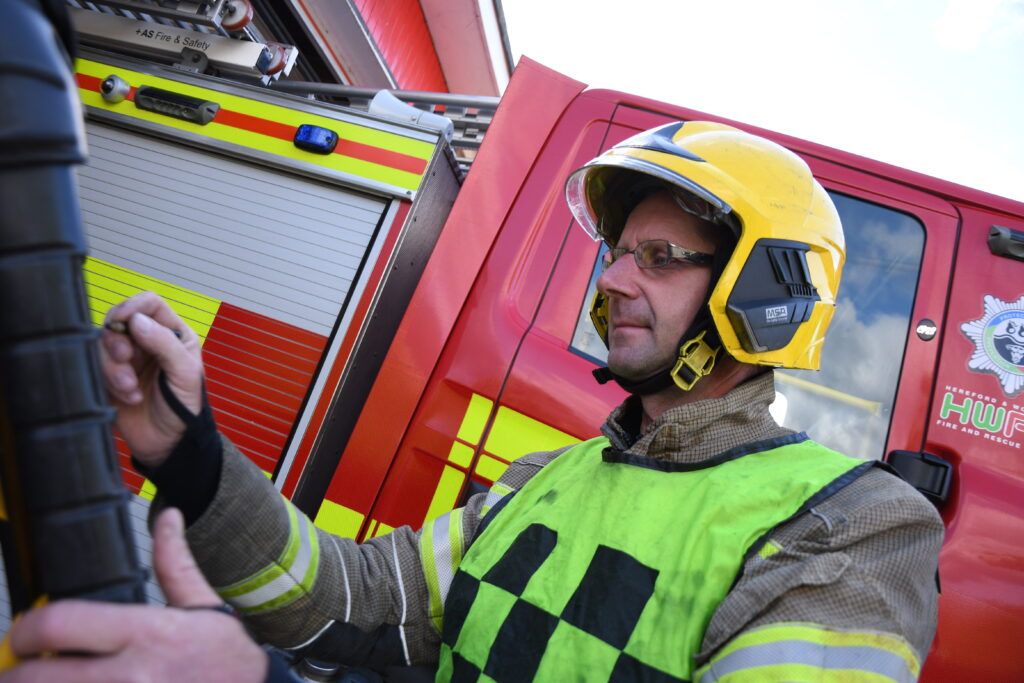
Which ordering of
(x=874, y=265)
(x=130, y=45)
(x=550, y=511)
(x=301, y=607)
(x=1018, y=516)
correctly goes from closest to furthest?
(x=301, y=607), (x=550, y=511), (x=1018, y=516), (x=874, y=265), (x=130, y=45)

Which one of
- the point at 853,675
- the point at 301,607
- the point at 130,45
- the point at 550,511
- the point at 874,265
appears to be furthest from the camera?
the point at 130,45

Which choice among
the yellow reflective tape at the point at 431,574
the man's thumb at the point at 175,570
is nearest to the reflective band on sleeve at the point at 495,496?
the yellow reflective tape at the point at 431,574

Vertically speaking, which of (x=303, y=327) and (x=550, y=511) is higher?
(x=303, y=327)

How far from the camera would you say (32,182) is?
0.49 metres

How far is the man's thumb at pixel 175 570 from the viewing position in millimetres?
534

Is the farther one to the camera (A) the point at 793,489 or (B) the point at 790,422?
(B) the point at 790,422

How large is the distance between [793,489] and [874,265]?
1.29m

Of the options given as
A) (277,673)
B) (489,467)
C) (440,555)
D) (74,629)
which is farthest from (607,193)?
(74,629)

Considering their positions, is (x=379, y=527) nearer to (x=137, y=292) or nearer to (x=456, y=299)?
(x=456, y=299)

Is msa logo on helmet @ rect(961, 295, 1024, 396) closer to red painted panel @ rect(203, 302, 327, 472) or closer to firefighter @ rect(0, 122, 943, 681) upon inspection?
firefighter @ rect(0, 122, 943, 681)

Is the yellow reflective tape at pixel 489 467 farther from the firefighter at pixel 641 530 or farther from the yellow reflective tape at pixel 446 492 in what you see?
the firefighter at pixel 641 530

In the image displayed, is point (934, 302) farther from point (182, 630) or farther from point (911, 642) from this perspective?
point (182, 630)

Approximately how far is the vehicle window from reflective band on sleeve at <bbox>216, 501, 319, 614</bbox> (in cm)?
105

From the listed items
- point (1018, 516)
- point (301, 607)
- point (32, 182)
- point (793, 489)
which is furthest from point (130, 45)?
point (1018, 516)
